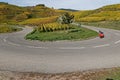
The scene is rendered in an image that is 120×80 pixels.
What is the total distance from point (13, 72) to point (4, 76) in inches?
44.0

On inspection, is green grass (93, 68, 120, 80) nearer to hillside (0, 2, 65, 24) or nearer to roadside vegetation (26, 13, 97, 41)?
roadside vegetation (26, 13, 97, 41)

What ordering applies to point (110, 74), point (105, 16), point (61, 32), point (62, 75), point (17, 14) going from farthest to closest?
point (17, 14)
point (105, 16)
point (61, 32)
point (62, 75)
point (110, 74)

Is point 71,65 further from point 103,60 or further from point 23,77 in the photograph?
point 23,77

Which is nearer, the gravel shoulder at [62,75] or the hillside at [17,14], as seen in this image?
the gravel shoulder at [62,75]

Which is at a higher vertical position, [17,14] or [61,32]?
[61,32]

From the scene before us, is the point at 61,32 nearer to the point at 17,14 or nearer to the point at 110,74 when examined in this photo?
the point at 110,74

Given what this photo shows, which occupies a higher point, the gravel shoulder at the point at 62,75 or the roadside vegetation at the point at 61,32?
the gravel shoulder at the point at 62,75

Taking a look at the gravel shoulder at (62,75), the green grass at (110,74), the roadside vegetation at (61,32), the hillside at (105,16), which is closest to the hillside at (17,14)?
the hillside at (105,16)

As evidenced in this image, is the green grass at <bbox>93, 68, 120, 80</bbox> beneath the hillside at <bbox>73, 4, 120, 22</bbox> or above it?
above

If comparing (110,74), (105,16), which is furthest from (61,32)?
(105,16)

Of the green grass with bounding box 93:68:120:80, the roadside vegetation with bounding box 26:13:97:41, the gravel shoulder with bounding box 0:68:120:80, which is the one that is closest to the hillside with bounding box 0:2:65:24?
the roadside vegetation with bounding box 26:13:97:41

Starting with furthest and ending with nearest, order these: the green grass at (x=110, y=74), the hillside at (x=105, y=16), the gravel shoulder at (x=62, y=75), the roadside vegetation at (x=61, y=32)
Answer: the hillside at (x=105, y=16), the roadside vegetation at (x=61, y=32), the gravel shoulder at (x=62, y=75), the green grass at (x=110, y=74)

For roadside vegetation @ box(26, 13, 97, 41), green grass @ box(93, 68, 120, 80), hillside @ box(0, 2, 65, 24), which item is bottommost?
hillside @ box(0, 2, 65, 24)

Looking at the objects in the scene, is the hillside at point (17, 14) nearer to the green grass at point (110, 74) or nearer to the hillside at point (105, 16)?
the hillside at point (105, 16)
